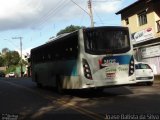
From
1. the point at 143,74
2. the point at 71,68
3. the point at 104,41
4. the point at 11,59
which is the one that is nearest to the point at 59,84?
the point at 71,68

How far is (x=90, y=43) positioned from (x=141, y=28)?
20576 millimetres

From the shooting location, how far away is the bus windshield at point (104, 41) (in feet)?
61.9

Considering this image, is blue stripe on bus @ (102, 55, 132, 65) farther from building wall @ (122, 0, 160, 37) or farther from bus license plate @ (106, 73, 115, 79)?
building wall @ (122, 0, 160, 37)

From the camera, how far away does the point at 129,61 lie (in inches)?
770

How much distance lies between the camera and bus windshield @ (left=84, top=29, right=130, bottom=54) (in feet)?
61.9

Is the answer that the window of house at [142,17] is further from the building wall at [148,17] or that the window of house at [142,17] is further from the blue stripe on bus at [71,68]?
the blue stripe on bus at [71,68]

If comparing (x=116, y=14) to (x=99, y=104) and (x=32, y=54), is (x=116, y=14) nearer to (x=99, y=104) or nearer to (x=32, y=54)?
(x=32, y=54)

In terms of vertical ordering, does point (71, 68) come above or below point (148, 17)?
below

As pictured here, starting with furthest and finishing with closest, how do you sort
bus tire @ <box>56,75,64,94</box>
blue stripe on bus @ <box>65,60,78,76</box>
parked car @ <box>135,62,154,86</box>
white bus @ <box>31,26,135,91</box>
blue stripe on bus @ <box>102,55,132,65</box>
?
1. parked car @ <box>135,62,154,86</box>
2. bus tire @ <box>56,75,64,94</box>
3. blue stripe on bus @ <box>65,60,78,76</box>
4. blue stripe on bus @ <box>102,55,132,65</box>
5. white bus @ <box>31,26,135,91</box>

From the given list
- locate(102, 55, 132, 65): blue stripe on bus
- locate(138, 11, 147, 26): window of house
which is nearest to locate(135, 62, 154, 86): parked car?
locate(102, 55, 132, 65): blue stripe on bus

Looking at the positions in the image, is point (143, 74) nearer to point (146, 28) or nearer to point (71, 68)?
point (71, 68)

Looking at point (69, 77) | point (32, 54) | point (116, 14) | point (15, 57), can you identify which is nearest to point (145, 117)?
point (69, 77)

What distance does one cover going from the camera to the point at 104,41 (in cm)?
1902

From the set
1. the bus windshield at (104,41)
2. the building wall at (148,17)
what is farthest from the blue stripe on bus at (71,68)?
the building wall at (148,17)
